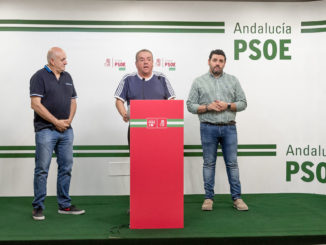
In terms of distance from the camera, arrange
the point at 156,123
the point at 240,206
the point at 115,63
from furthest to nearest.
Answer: the point at 115,63, the point at 240,206, the point at 156,123

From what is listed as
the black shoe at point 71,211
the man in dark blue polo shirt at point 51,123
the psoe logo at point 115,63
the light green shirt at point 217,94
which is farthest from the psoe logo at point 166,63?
the black shoe at point 71,211

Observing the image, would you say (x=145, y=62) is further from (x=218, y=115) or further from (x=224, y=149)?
(x=224, y=149)

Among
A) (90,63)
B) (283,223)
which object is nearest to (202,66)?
(90,63)

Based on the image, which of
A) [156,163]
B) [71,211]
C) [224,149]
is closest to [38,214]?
[71,211]

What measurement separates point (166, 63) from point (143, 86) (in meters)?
0.92

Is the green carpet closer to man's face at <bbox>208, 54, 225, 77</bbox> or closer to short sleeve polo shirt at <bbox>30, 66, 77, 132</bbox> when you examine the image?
short sleeve polo shirt at <bbox>30, 66, 77, 132</bbox>

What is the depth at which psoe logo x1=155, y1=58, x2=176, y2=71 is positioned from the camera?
4734mm

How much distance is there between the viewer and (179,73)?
476 centimetres

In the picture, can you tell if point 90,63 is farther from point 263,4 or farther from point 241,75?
point 263,4

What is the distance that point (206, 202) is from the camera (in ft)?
13.0

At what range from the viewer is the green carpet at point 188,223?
2.98 m

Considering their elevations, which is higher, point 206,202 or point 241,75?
point 241,75

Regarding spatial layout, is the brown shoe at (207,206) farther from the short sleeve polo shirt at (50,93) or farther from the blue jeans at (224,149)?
the short sleeve polo shirt at (50,93)

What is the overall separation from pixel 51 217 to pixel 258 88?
293cm
